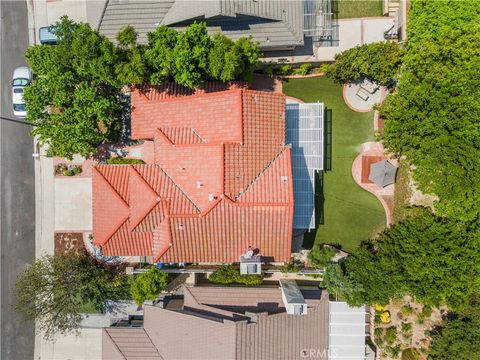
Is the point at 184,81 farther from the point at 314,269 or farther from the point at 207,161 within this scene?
the point at 314,269

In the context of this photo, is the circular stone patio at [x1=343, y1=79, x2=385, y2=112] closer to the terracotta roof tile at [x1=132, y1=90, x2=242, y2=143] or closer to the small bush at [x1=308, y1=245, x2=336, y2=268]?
the terracotta roof tile at [x1=132, y1=90, x2=242, y2=143]

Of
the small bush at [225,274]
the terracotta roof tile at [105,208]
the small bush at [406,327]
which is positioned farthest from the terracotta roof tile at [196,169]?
the small bush at [406,327]

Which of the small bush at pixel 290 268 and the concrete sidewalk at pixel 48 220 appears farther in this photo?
the concrete sidewalk at pixel 48 220

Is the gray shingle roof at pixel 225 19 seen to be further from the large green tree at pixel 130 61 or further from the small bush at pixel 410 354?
the small bush at pixel 410 354

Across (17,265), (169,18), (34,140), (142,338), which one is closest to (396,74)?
(169,18)

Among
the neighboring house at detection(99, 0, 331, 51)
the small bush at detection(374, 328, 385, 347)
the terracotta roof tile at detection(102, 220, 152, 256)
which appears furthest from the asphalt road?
the small bush at detection(374, 328, 385, 347)

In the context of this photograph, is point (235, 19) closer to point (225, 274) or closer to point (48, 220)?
point (225, 274)
